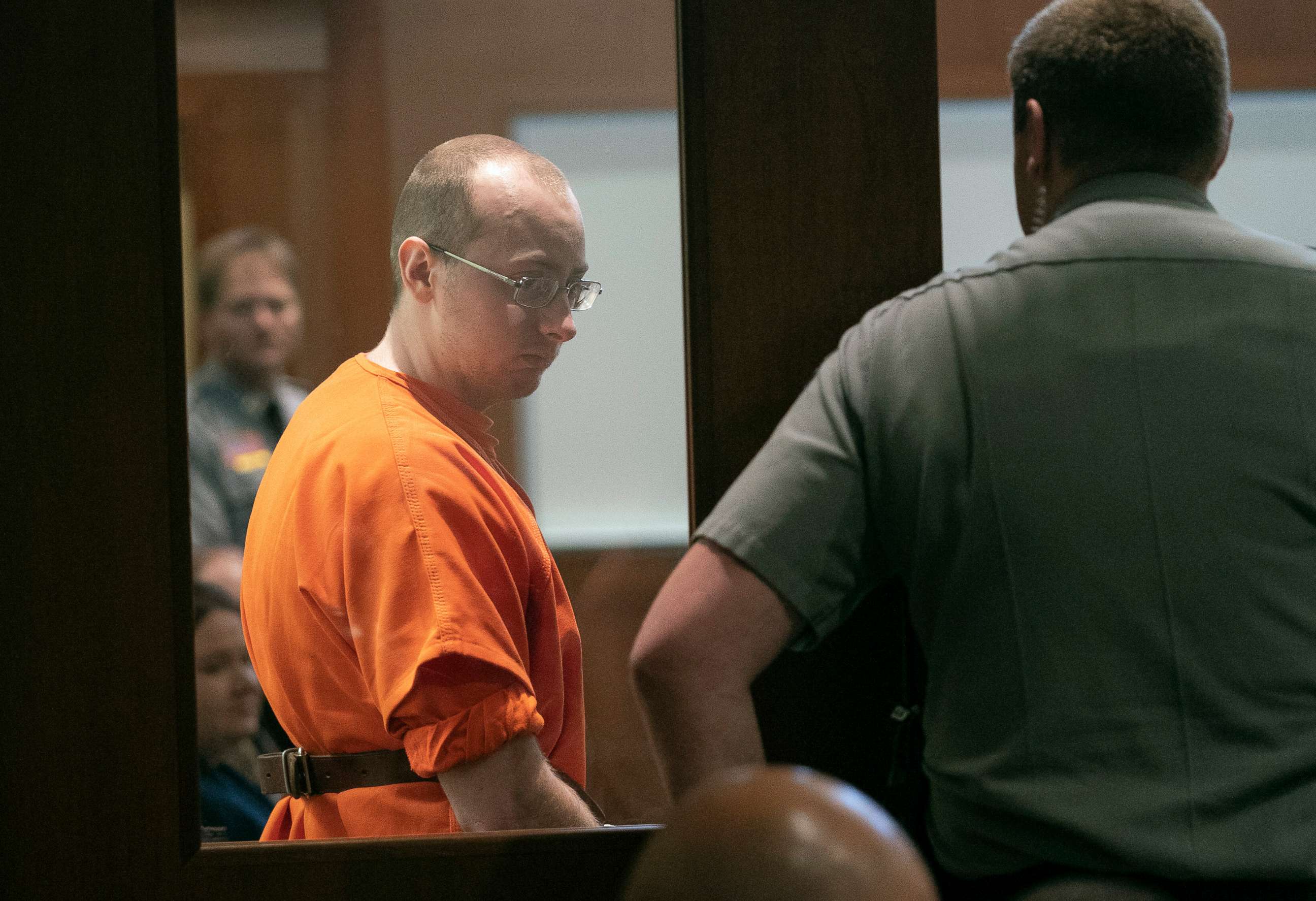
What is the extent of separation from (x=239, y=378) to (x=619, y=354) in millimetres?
464

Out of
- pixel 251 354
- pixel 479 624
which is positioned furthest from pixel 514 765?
pixel 251 354

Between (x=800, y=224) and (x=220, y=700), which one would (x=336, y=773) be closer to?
(x=220, y=700)

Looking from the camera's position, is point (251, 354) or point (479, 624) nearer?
point (479, 624)

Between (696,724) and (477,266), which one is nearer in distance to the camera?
(696,724)

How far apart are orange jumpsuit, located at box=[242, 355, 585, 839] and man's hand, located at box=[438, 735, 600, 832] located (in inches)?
1.0

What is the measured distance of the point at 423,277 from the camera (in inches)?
57.9

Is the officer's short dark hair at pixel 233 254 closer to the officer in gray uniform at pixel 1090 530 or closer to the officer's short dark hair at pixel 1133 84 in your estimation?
Answer: the officer in gray uniform at pixel 1090 530

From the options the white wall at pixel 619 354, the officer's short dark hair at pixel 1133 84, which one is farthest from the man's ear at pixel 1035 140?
the white wall at pixel 619 354

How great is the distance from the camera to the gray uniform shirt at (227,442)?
1.46 meters

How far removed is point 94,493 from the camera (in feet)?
4.71

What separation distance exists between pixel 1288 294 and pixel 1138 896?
1.89ft

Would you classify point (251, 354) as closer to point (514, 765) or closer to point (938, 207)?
point (514, 765)

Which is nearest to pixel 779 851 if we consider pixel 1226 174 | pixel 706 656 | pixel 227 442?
pixel 706 656

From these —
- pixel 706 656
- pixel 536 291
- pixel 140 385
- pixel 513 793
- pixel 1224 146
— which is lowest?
pixel 513 793
